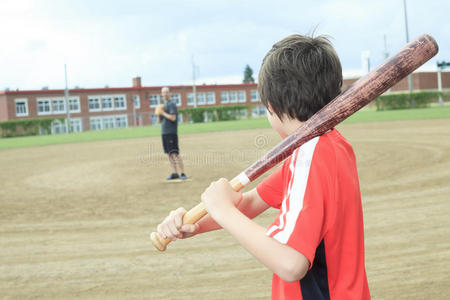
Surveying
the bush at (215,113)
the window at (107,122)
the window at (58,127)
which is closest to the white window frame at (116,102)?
the window at (107,122)

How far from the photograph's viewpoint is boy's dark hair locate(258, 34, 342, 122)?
1513 millimetres

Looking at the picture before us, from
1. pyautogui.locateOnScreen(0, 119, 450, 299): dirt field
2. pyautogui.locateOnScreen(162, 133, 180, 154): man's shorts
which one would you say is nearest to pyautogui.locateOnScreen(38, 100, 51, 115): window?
pyautogui.locateOnScreen(0, 119, 450, 299): dirt field

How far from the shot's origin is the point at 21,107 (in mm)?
58094

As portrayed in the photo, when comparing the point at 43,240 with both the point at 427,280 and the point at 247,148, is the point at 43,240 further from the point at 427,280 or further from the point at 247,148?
the point at 247,148

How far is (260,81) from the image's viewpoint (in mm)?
1607

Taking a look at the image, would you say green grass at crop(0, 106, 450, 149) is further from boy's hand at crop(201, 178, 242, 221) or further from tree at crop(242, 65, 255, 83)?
tree at crop(242, 65, 255, 83)

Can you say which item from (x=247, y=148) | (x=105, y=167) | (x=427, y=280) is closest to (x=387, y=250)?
(x=427, y=280)

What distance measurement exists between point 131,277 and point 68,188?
19.0 ft

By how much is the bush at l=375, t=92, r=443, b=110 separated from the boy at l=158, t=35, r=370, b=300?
1676 inches

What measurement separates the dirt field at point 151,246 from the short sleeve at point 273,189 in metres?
1.99

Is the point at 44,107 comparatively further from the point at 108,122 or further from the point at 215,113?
the point at 215,113

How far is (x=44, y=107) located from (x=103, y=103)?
763 centimetres

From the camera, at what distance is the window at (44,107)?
59938 millimetres

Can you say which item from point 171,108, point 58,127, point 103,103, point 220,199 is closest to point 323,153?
point 220,199
